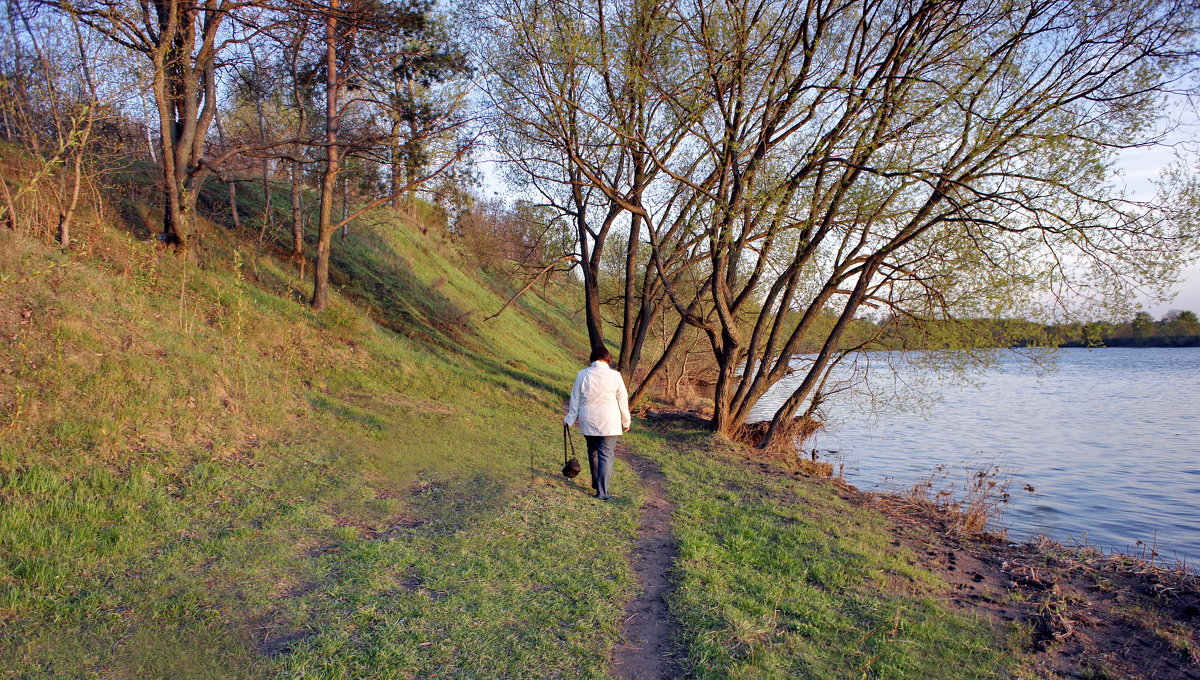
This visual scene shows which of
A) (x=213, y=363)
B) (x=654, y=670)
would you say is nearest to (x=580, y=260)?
(x=213, y=363)

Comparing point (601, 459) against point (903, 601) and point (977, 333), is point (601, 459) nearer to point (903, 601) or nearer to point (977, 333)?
point (903, 601)

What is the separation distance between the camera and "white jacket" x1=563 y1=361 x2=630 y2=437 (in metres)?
7.49

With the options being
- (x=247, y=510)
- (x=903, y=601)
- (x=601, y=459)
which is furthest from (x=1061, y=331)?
(x=247, y=510)

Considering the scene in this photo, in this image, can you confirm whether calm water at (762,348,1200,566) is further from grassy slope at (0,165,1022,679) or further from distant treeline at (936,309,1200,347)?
grassy slope at (0,165,1022,679)

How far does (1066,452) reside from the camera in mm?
16281

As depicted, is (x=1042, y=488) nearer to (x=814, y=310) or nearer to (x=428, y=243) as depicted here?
(x=814, y=310)

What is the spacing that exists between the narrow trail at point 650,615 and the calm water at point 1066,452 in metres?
6.22

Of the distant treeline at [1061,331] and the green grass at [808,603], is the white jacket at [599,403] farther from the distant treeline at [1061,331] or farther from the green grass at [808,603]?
the distant treeline at [1061,331]

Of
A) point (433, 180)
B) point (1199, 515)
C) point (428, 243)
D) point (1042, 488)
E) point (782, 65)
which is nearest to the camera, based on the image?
point (1199, 515)

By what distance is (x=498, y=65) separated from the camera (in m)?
13.3

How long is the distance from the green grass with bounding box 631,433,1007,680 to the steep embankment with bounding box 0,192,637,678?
2.37 ft

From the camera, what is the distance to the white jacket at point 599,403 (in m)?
7.49

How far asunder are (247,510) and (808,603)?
17.0ft

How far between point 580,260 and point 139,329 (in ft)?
31.6
